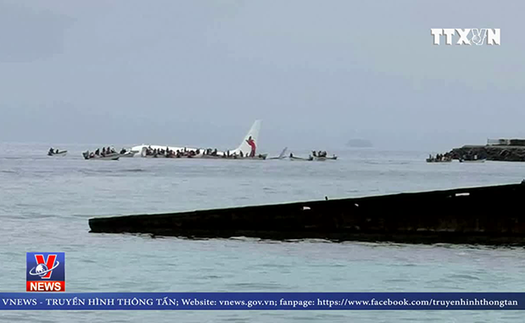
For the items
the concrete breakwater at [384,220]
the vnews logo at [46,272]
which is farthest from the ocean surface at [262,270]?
the vnews logo at [46,272]

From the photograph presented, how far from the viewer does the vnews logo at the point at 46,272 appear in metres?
14.7

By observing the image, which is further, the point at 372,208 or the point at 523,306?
the point at 372,208

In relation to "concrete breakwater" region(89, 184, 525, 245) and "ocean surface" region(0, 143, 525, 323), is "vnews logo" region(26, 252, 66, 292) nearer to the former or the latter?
"ocean surface" region(0, 143, 525, 323)

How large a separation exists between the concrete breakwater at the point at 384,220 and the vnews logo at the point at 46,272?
48.0 feet

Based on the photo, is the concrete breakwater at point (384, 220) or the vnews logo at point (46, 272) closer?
the vnews logo at point (46, 272)

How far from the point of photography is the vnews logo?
14.7 meters

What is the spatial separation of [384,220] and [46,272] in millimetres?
15961

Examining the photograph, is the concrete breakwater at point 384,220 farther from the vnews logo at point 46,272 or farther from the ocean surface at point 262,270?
the vnews logo at point 46,272

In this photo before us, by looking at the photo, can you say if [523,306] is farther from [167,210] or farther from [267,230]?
[167,210]

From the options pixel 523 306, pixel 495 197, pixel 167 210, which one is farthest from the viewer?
pixel 167 210

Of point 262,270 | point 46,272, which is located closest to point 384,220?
point 262,270

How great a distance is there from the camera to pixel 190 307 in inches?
691

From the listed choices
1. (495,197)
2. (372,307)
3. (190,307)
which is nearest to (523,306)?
(372,307)

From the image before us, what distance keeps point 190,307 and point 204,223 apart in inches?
481
